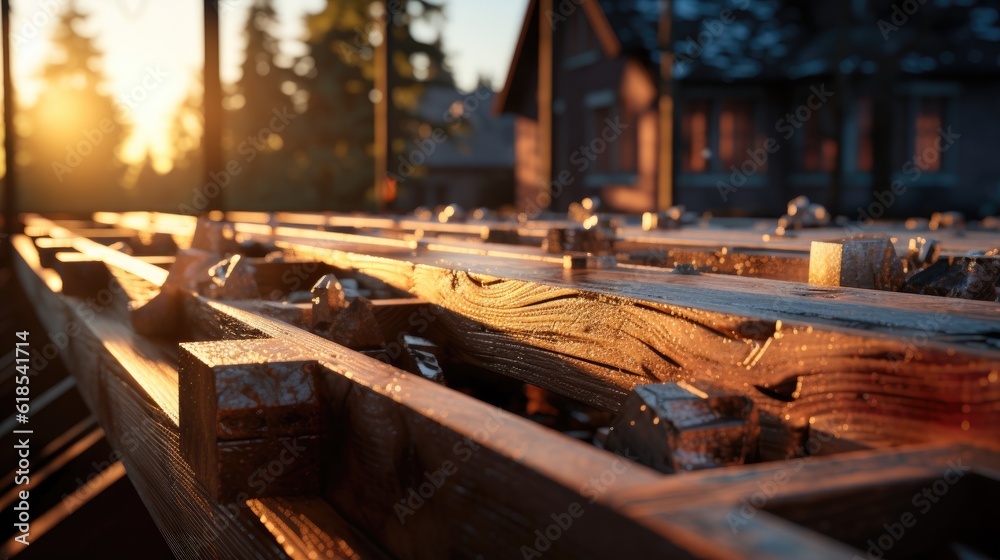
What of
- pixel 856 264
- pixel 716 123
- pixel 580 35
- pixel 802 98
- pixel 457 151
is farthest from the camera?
pixel 457 151

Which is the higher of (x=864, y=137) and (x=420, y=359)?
(x=864, y=137)

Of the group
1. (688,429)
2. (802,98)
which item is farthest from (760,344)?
(802,98)

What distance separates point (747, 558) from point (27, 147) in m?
69.9

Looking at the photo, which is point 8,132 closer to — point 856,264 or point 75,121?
point 856,264

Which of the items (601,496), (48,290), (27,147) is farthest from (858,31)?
(27,147)

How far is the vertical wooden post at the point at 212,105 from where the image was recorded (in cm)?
683

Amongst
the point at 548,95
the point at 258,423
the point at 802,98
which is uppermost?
the point at 802,98

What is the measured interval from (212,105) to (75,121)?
209 ft

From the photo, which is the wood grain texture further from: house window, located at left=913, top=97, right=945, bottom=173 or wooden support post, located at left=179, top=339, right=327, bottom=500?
house window, located at left=913, top=97, right=945, bottom=173

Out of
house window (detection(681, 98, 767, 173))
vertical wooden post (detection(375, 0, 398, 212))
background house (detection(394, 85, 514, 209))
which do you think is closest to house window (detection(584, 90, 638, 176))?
house window (detection(681, 98, 767, 173))

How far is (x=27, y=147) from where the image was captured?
61.9 m

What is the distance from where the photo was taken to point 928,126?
1920cm

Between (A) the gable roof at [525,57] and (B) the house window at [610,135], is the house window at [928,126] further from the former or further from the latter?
(A) the gable roof at [525,57]

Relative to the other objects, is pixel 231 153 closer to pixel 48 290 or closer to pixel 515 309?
pixel 48 290
